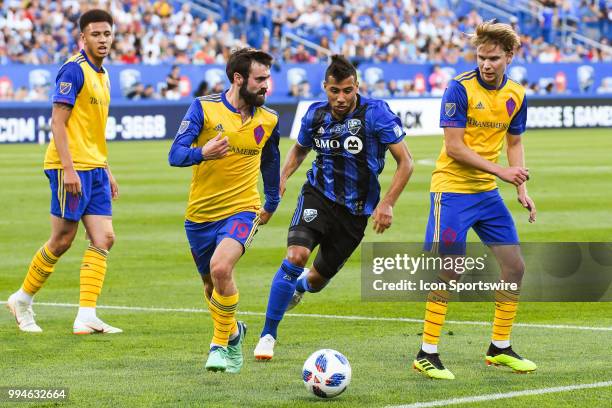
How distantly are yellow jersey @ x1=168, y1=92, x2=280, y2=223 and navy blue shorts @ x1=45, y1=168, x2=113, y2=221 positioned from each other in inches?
53.3

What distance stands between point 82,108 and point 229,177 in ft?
5.74

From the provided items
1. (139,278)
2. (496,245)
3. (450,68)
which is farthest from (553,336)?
(450,68)

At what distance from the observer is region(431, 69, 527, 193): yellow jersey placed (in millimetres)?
8078

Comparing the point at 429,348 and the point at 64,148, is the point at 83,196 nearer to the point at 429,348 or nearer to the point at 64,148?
the point at 64,148

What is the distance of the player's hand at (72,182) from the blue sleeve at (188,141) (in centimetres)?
145

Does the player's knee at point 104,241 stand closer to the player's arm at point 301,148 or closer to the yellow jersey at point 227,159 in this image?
the yellow jersey at point 227,159

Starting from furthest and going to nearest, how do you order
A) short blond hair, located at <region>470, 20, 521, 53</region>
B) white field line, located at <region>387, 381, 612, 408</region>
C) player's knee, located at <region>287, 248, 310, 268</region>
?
player's knee, located at <region>287, 248, 310, 268</region> → short blond hair, located at <region>470, 20, 521, 53</region> → white field line, located at <region>387, 381, 612, 408</region>

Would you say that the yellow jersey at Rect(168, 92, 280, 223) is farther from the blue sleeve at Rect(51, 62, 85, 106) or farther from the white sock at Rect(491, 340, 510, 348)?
the white sock at Rect(491, 340, 510, 348)

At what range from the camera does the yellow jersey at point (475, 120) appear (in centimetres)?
808

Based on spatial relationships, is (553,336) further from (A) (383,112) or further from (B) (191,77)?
(B) (191,77)

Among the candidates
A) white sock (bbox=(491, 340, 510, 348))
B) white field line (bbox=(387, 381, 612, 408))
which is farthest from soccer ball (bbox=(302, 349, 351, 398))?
white sock (bbox=(491, 340, 510, 348))

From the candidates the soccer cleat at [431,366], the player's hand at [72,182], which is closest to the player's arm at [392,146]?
the soccer cleat at [431,366]

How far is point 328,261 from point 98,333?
6.19 ft

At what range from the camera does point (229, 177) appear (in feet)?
27.3
